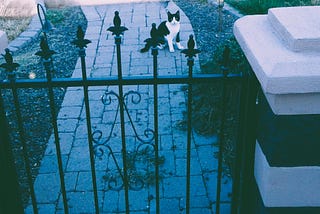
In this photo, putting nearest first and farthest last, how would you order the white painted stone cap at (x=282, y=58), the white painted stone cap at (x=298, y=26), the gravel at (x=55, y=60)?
the white painted stone cap at (x=282, y=58), the white painted stone cap at (x=298, y=26), the gravel at (x=55, y=60)

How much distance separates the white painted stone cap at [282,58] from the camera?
1.66 meters

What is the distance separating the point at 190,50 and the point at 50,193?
212 cm

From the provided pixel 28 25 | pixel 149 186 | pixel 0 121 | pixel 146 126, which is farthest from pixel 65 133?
pixel 28 25

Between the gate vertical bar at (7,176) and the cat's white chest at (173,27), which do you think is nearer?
the gate vertical bar at (7,176)

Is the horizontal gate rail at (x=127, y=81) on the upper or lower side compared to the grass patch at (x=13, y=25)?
upper

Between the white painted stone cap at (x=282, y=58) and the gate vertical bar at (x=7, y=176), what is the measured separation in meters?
1.39

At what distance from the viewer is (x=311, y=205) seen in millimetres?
2051

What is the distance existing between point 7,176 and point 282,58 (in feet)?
5.71

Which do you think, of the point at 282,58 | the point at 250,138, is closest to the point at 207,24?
the point at 250,138

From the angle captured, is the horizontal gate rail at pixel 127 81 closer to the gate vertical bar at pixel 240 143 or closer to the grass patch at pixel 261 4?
the gate vertical bar at pixel 240 143

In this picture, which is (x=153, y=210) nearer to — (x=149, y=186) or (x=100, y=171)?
(x=149, y=186)

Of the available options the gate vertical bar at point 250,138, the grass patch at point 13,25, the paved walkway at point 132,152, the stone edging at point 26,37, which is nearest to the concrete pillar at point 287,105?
the gate vertical bar at point 250,138

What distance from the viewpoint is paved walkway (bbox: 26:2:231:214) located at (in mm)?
3627

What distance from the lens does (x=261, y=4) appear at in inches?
321
